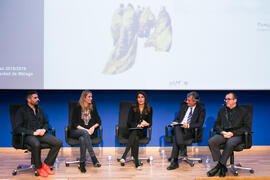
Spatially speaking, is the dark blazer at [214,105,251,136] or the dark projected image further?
the dark projected image

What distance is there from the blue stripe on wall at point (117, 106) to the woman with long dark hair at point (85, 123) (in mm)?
624

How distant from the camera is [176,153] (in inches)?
160

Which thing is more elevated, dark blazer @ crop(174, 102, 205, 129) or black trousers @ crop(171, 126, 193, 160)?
dark blazer @ crop(174, 102, 205, 129)

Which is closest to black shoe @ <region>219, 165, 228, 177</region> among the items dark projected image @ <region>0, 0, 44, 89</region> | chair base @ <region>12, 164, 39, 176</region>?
chair base @ <region>12, 164, 39, 176</region>

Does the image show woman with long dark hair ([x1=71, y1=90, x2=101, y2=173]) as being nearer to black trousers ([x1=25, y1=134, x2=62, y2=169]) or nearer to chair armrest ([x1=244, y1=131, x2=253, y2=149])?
black trousers ([x1=25, y1=134, x2=62, y2=169])

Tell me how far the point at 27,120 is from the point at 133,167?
5.13 ft

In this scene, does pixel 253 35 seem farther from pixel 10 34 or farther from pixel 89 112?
pixel 10 34

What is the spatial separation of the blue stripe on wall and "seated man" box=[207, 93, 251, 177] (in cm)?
105

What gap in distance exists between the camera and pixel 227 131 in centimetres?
398

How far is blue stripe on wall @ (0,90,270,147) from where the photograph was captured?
4863 millimetres

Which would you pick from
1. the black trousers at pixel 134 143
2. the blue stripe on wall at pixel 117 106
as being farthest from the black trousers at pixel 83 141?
the blue stripe on wall at pixel 117 106

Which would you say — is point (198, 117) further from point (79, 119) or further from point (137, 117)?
point (79, 119)

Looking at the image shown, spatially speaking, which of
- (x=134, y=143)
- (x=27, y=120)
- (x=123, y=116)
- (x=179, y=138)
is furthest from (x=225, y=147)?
(x=27, y=120)

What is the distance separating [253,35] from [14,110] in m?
3.69
